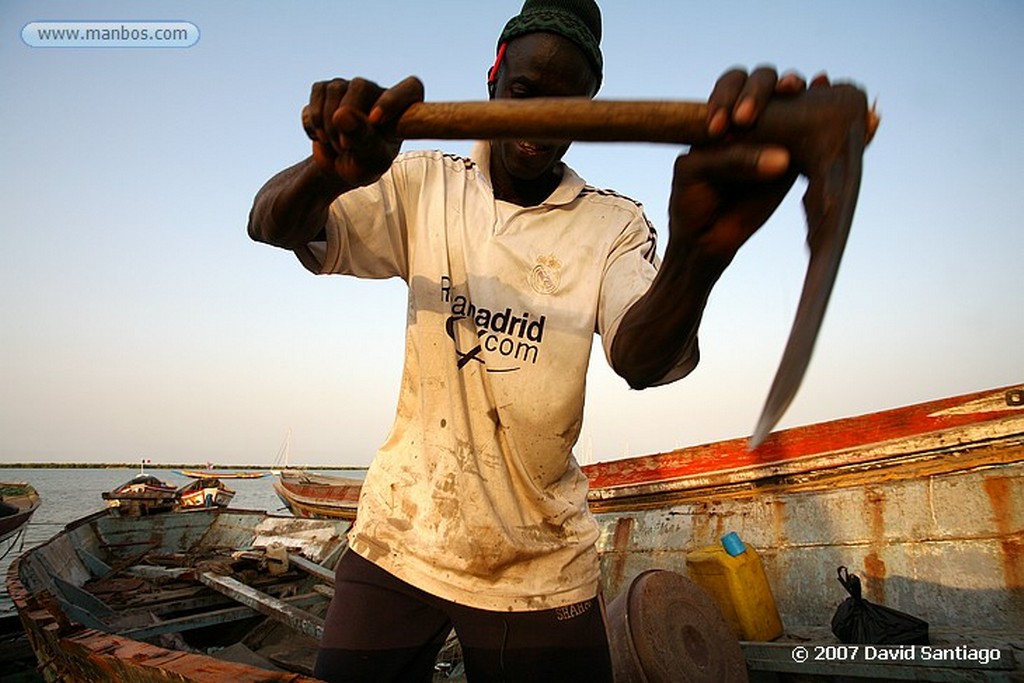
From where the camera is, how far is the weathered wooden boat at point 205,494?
14641 mm

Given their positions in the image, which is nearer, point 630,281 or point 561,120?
point 561,120

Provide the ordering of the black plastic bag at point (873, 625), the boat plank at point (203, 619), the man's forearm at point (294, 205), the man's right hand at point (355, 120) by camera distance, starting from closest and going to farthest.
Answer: the man's right hand at point (355, 120) → the man's forearm at point (294, 205) → the black plastic bag at point (873, 625) → the boat plank at point (203, 619)

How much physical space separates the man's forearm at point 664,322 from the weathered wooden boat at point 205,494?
50.5 feet

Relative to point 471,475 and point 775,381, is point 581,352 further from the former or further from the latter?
point 775,381

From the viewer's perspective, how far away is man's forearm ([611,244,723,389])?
120 cm

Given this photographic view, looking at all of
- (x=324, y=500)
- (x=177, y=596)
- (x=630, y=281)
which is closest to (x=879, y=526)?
(x=630, y=281)

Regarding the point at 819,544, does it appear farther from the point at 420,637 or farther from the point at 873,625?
the point at 420,637

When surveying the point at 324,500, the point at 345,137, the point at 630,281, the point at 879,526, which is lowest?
the point at 324,500

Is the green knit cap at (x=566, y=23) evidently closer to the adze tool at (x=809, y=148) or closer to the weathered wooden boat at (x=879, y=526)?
the adze tool at (x=809, y=148)

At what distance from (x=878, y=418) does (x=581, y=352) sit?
3514 millimetres

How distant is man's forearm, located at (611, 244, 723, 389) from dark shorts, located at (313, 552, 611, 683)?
781 mm

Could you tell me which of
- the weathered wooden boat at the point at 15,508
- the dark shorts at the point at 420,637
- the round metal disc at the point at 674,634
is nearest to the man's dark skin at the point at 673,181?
the dark shorts at the point at 420,637

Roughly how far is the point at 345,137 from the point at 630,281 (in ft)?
2.79

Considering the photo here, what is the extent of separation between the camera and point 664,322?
1.31m
